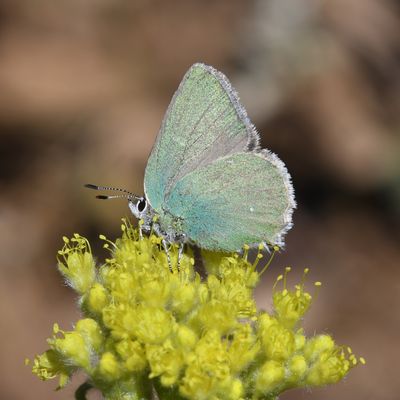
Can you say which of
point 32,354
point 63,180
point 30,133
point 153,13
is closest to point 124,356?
point 32,354

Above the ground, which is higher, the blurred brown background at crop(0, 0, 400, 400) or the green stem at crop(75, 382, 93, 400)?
the blurred brown background at crop(0, 0, 400, 400)

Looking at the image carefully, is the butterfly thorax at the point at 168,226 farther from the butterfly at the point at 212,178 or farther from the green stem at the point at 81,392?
the green stem at the point at 81,392

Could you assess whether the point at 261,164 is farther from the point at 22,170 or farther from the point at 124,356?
the point at 22,170

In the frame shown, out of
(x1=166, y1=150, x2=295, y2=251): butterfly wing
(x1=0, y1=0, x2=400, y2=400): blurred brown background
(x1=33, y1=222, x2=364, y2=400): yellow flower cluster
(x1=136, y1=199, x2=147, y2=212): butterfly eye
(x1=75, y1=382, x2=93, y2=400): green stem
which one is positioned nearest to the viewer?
(x1=33, y1=222, x2=364, y2=400): yellow flower cluster

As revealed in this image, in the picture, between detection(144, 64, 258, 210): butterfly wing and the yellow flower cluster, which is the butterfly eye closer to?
detection(144, 64, 258, 210): butterfly wing

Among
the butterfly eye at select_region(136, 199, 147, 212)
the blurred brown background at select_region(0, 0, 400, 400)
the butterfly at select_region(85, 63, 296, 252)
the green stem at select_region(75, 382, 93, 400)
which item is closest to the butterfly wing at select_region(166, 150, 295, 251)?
the butterfly at select_region(85, 63, 296, 252)

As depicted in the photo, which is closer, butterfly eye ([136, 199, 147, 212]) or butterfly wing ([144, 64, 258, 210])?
butterfly wing ([144, 64, 258, 210])
